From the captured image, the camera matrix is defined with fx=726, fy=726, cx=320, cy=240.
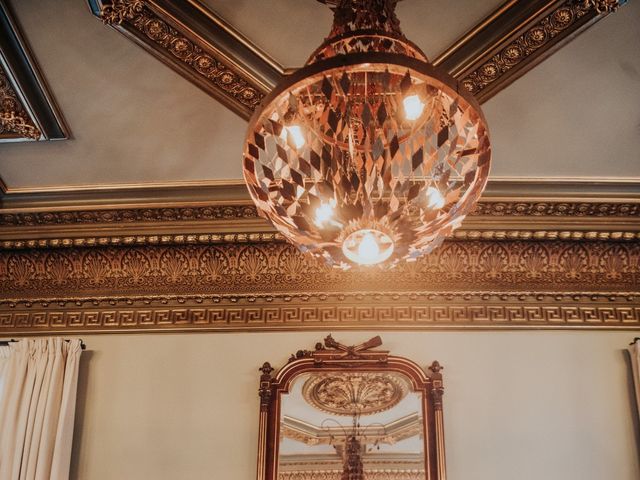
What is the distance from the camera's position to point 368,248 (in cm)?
252

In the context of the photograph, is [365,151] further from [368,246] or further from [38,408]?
[38,408]

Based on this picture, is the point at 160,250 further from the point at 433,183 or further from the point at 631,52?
the point at 631,52

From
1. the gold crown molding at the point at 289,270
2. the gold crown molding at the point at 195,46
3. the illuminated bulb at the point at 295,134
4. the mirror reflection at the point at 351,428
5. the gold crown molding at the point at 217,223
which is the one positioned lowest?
the mirror reflection at the point at 351,428

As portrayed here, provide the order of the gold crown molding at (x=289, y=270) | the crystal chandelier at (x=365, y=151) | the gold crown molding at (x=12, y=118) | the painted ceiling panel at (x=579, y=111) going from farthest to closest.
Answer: the gold crown molding at (x=289, y=270) < the gold crown molding at (x=12, y=118) < the painted ceiling panel at (x=579, y=111) < the crystal chandelier at (x=365, y=151)

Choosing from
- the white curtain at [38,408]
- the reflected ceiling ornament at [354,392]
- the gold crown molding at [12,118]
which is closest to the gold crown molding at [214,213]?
the gold crown molding at [12,118]

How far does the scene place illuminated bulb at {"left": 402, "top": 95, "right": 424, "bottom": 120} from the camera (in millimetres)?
2641

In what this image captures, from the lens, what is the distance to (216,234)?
4859mm

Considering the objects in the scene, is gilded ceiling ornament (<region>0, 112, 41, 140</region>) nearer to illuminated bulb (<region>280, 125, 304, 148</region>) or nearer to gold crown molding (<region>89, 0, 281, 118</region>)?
gold crown molding (<region>89, 0, 281, 118</region>)

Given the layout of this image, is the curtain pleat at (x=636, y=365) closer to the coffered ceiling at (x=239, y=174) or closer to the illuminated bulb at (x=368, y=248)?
the coffered ceiling at (x=239, y=174)

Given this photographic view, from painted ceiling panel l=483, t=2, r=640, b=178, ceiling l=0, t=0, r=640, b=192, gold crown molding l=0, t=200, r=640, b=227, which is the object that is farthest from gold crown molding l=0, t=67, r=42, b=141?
painted ceiling panel l=483, t=2, r=640, b=178

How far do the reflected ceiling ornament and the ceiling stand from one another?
143 cm

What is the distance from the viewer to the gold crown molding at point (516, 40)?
137 inches

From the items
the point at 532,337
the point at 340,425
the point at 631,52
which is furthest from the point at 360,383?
the point at 631,52

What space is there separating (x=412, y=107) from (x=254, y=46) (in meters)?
1.38
